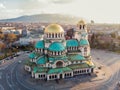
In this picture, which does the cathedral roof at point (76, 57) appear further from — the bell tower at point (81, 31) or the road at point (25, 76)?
the road at point (25, 76)

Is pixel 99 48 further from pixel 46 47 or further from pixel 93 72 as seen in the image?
pixel 46 47

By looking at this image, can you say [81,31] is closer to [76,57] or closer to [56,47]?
[76,57]

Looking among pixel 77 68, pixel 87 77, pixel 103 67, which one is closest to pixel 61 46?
pixel 77 68

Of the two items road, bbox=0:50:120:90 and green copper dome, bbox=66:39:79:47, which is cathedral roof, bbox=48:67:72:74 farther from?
green copper dome, bbox=66:39:79:47

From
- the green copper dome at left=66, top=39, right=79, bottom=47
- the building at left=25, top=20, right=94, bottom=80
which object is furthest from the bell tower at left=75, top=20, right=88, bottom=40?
the green copper dome at left=66, top=39, right=79, bottom=47

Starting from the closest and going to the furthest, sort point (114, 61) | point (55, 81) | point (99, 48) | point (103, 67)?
point (55, 81) < point (103, 67) < point (114, 61) < point (99, 48)

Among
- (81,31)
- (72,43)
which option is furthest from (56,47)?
(81,31)
